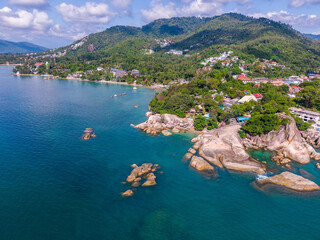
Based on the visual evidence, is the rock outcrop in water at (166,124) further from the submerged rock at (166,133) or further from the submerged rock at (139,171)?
the submerged rock at (139,171)

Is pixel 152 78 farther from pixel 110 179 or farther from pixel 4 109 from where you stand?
pixel 110 179

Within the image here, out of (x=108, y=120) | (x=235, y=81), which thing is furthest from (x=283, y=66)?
(x=108, y=120)

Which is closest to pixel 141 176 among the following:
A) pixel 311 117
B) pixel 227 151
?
pixel 227 151

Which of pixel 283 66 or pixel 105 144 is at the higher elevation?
pixel 283 66

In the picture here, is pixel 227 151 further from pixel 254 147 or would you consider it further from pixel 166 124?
pixel 166 124

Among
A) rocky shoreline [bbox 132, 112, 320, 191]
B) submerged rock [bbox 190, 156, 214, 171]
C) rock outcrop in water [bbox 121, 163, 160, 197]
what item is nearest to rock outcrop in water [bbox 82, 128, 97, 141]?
rock outcrop in water [bbox 121, 163, 160, 197]
